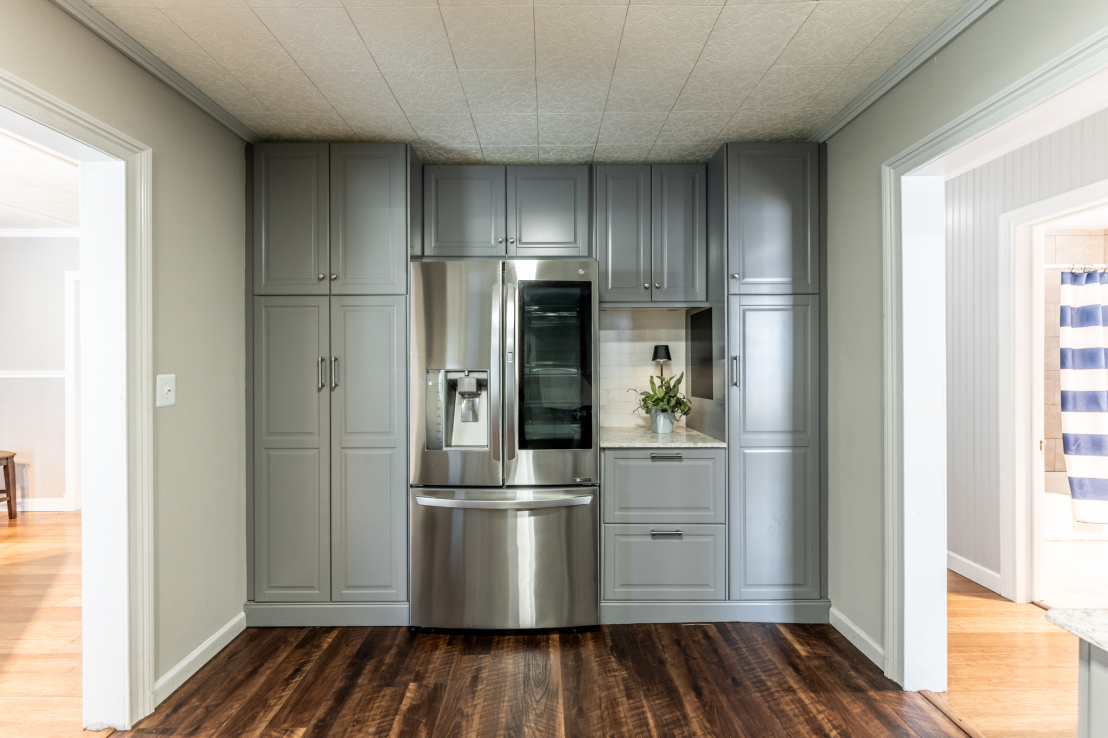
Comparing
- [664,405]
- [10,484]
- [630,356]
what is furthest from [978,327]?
[10,484]

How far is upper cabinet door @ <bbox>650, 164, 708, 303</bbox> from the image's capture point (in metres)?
3.27

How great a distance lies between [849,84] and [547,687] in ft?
9.20

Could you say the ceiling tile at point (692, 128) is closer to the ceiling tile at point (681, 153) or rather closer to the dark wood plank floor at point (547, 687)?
the ceiling tile at point (681, 153)

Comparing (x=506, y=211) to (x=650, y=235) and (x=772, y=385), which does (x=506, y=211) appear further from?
(x=772, y=385)

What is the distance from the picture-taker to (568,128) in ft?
9.45

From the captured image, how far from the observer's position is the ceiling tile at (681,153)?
3143mm

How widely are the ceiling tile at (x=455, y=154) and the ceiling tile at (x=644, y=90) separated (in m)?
0.86

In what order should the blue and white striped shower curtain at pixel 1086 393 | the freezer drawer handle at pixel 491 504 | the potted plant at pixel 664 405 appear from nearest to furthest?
the freezer drawer handle at pixel 491 504 < the potted plant at pixel 664 405 < the blue and white striped shower curtain at pixel 1086 393

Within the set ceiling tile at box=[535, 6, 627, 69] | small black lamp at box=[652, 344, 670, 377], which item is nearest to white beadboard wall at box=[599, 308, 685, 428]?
small black lamp at box=[652, 344, 670, 377]

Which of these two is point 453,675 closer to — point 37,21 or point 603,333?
point 603,333

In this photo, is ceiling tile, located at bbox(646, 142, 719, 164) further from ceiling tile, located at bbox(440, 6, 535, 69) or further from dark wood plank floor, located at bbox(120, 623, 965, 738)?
dark wood plank floor, located at bbox(120, 623, 965, 738)

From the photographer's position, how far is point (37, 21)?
1.78m

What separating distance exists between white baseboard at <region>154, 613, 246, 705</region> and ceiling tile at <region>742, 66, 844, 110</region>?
3.40m

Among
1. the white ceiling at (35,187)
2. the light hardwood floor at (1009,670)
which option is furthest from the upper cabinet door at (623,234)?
the white ceiling at (35,187)
